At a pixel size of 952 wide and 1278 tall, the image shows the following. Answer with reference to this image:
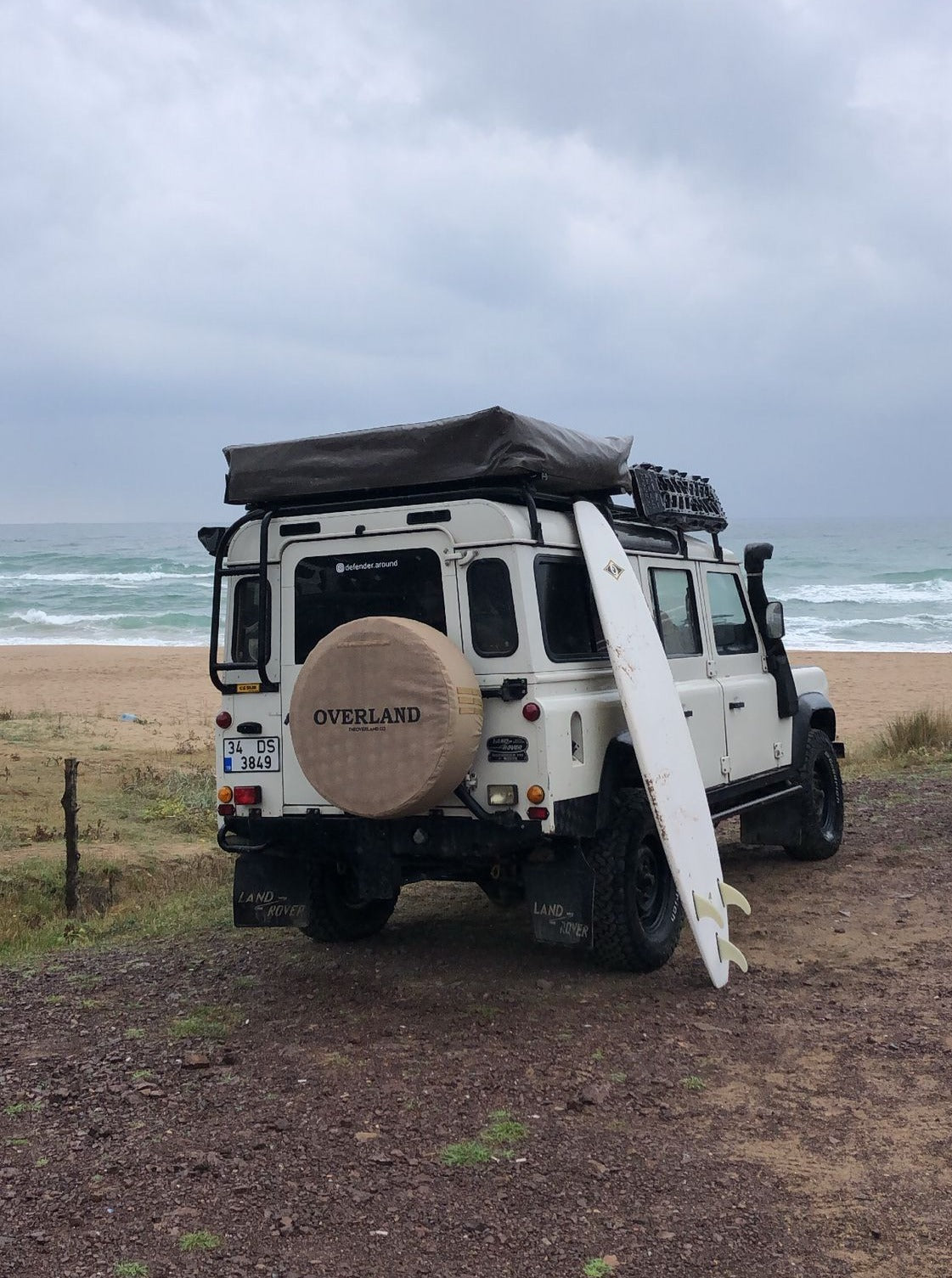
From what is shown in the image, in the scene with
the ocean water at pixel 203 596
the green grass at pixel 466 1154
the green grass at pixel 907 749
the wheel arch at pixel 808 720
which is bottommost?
the green grass at pixel 466 1154

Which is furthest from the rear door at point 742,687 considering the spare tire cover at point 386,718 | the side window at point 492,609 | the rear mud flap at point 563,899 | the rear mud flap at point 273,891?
the rear mud flap at point 273,891

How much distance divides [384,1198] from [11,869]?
5.72 metres

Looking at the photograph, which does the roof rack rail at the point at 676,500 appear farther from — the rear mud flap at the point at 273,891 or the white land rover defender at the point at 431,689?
the rear mud flap at the point at 273,891

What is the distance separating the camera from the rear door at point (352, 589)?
5723 millimetres

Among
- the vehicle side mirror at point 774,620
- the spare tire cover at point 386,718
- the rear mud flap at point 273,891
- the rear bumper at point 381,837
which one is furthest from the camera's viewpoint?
the vehicle side mirror at point 774,620

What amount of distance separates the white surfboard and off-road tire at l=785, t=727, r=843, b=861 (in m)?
2.48

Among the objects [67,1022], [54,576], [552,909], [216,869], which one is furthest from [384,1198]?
[54,576]

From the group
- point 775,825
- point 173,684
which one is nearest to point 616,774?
point 775,825

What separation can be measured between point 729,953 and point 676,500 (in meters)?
2.69

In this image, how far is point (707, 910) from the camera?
227 inches

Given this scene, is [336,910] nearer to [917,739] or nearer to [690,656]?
[690,656]

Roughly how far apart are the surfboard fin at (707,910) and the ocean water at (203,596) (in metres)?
32.1

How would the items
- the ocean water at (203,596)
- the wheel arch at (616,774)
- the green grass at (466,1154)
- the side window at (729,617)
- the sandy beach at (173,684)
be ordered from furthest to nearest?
the ocean water at (203,596) < the sandy beach at (173,684) < the side window at (729,617) < the wheel arch at (616,774) < the green grass at (466,1154)

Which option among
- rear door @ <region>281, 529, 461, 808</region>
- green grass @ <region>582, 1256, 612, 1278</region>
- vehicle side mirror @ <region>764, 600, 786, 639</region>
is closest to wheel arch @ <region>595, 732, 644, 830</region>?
rear door @ <region>281, 529, 461, 808</region>
